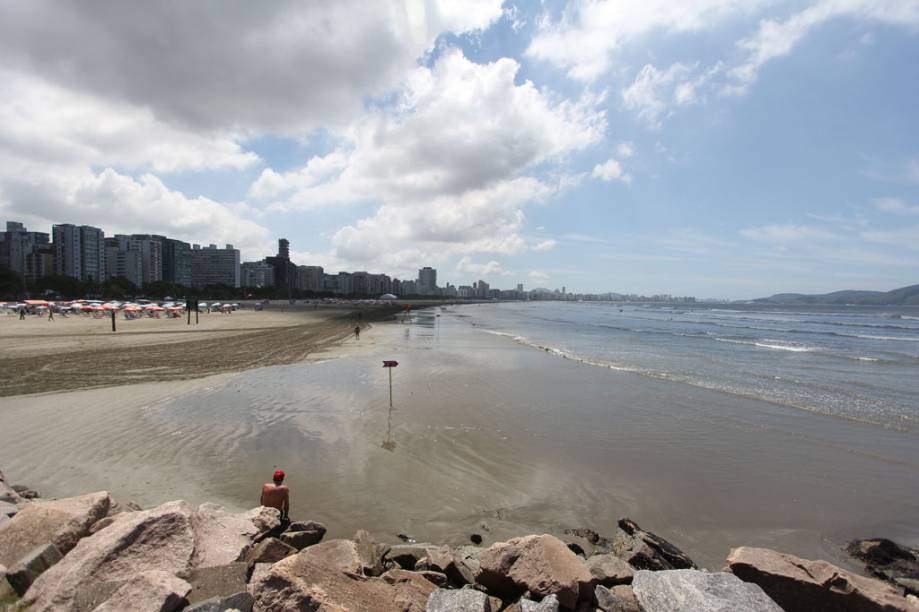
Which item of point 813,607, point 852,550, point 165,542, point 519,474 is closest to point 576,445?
point 519,474

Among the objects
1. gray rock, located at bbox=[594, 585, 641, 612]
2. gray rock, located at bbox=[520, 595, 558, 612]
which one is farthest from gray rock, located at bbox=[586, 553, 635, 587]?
gray rock, located at bbox=[520, 595, 558, 612]

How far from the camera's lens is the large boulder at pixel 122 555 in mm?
3963

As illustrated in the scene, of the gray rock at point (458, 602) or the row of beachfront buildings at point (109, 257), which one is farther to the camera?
the row of beachfront buildings at point (109, 257)

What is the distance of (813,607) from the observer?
4.29 meters

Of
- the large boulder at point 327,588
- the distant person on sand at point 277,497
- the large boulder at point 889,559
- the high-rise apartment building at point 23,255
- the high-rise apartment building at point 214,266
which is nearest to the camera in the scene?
the large boulder at point 327,588

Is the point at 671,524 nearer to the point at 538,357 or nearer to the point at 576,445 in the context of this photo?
the point at 576,445

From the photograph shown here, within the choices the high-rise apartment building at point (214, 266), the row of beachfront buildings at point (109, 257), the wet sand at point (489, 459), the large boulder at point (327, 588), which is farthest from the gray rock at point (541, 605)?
the high-rise apartment building at point (214, 266)

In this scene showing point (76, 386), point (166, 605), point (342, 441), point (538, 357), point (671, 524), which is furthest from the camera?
point (538, 357)

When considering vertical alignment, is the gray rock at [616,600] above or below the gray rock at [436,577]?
above

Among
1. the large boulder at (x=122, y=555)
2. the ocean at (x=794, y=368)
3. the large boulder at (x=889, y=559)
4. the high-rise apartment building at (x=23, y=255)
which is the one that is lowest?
the large boulder at (x=889, y=559)

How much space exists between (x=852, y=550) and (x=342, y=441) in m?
9.61

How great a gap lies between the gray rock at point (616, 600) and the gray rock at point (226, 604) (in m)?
3.27

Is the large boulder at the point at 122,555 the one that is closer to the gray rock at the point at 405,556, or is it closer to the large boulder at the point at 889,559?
the gray rock at the point at 405,556

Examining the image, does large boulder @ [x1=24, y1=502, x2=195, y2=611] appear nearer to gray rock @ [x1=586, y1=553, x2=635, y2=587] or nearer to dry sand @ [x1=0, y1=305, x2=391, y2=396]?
gray rock @ [x1=586, y1=553, x2=635, y2=587]
